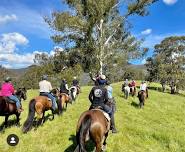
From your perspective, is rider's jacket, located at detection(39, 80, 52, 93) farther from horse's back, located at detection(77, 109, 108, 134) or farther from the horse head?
horse's back, located at detection(77, 109, 108, 134)

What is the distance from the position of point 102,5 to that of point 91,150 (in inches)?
1319

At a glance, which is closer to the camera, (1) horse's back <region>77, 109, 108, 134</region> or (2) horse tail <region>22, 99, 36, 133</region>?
(1) horse's back <region>77, 109, 108, 134</region>

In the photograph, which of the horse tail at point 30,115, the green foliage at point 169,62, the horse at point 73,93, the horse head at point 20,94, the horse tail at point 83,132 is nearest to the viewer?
the horse tail at point 83,132

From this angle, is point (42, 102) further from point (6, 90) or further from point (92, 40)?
point (92, 40)

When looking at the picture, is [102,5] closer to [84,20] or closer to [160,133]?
[84,20]

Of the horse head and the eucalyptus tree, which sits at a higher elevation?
the eucalyptus tree

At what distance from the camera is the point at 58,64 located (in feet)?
175

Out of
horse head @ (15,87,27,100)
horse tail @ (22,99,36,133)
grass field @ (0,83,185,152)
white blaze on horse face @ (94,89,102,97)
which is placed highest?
white blaze on horse face @ (94,89,102,97)

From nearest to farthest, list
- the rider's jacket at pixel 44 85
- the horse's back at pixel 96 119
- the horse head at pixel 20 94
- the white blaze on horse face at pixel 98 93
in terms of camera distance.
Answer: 1. the horse's back at pixel 96 119
2. the white blaze on horse face at pixel 98 93
3. the rider's jacket at pixel 44 85
4. the horse head at pixel 20 94

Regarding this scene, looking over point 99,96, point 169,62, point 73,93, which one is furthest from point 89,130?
point 169,62

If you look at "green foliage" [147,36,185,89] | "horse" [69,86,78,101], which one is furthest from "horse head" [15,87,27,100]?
"green foliage" [147,36,185,89]

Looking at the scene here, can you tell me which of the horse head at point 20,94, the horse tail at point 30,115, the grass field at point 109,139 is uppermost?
the horse head at point 20,94

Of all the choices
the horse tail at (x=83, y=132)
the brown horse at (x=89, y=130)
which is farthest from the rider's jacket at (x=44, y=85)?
the horse tail at (x=83, y=132)

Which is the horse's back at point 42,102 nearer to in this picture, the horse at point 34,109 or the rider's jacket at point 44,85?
the horse at point 34,109
